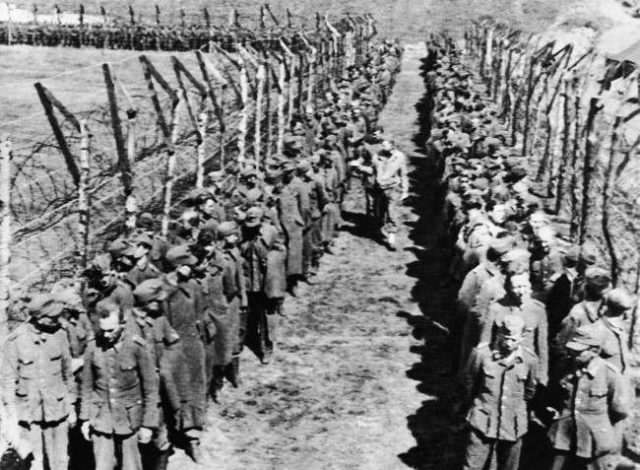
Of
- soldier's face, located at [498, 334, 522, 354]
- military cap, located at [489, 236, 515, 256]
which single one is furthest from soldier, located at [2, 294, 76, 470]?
military cap, located at [489, 236, 515, 256]

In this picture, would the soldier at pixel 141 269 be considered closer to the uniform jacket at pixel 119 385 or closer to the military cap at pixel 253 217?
the uniform jacket at pixel 119 385

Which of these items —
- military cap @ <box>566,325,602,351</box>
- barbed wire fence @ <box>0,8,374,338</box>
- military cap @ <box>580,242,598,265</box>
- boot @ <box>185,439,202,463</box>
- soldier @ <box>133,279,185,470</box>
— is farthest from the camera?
barbed wire fence @ <box>0,8,374,338</box>

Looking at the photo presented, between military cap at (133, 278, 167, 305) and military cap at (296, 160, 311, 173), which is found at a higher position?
military cap at (133, 278, 167, 305)

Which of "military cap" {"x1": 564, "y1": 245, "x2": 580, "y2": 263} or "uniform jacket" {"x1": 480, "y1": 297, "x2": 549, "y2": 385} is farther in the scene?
"military cap" {"x1": 564, "y1": 245, "x2": 580, "y2": 263}

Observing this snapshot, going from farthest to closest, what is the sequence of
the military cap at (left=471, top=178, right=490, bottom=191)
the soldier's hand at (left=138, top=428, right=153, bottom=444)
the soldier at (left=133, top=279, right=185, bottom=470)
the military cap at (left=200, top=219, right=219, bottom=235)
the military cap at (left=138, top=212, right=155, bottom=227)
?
1. the military cap at (left=471, top=178, right=490, bottom=191)
2. the military cap at (left=138, top=212, right=155, bottom=227)
3. the military cap at (left=200, top=219, right=219, bottom=235)
4. the soldier at (left=133, top=279, right=185, bottom=470)
5. the soldier's hand at (left=138, top=428, right=153, bottom=444)

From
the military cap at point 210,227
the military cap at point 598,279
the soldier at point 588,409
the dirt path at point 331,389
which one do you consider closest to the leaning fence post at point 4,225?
the military cap at point 210,227

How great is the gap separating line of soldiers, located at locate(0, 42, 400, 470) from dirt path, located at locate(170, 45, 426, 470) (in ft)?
0.90

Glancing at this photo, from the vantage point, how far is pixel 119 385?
6.05 metres

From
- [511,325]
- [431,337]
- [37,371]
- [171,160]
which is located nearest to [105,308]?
[37,371]

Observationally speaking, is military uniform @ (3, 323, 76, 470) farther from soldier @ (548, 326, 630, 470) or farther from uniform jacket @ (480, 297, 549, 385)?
soldier @ (548, 326, 630, 470)

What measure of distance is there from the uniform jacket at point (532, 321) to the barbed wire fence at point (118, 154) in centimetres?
363

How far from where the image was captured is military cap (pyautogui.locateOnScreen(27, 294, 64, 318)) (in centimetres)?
599

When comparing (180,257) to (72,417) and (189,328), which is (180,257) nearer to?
(189,328)

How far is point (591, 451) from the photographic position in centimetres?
599
